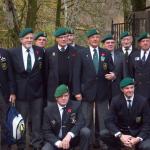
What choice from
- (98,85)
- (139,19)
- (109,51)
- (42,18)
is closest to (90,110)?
(98,85)

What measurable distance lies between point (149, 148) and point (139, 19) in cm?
609

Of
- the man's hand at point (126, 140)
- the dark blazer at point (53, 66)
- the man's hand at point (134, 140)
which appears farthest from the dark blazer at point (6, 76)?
the man's hand at point (134, 140)

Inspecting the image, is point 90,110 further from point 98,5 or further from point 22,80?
point 98,5

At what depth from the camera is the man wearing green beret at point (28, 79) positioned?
8.23m

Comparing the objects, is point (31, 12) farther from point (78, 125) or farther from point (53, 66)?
point (78, 125)

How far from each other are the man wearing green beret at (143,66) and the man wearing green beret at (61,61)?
121 centimetres

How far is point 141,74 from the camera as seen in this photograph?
8.89 meters

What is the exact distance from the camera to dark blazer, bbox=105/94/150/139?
7.73m

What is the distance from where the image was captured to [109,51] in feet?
29.4

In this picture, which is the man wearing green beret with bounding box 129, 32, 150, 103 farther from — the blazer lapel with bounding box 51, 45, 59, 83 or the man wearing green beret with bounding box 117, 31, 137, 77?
the blazer lapel with bounding box 51, 45, 59, 83

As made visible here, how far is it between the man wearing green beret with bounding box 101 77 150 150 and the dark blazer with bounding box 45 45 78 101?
108cm

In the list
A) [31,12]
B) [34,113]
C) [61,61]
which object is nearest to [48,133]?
[34,113]

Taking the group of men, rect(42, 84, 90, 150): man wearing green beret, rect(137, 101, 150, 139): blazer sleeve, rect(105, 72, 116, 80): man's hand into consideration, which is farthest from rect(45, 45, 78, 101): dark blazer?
rect(137, 101, 150, 139): blazer sleeve

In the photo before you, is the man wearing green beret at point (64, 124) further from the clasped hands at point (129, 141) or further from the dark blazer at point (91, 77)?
the dark blazer at point (91, 77)
